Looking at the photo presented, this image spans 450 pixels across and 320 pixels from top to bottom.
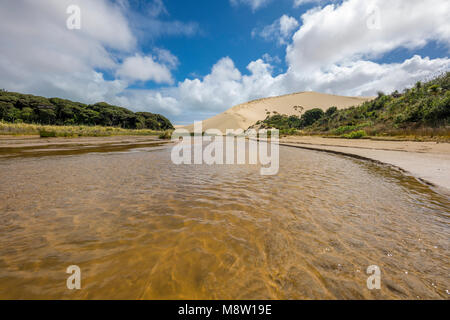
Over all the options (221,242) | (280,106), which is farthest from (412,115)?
(280,106)

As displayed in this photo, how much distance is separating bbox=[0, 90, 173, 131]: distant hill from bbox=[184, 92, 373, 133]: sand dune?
29818 mm

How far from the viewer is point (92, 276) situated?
1543mm

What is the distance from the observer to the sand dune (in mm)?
67631

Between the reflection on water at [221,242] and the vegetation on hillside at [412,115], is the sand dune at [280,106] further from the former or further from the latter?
the reflection on water at [221,242]

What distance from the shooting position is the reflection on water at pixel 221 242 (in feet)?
4.83

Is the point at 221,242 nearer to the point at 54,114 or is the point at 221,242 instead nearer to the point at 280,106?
the point at 54,114

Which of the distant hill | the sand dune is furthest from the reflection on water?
the sand dune

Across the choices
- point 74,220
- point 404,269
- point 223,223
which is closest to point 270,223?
point 223,223

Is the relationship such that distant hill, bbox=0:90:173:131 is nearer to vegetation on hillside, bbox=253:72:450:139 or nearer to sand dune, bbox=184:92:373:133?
sand dune, bbox=184:92:373:133

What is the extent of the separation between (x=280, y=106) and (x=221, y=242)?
82282 millimetres

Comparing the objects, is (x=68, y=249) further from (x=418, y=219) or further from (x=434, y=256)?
(x=418, y=219)

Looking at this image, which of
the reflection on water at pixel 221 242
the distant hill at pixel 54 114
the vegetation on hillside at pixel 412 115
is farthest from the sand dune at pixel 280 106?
the reflection on water at pixel 221 242

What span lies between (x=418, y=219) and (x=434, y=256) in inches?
44.8

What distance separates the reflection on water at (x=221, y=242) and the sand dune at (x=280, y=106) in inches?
2419
